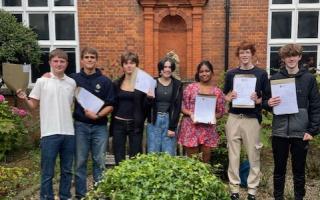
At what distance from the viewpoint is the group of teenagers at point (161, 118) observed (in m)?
5.01

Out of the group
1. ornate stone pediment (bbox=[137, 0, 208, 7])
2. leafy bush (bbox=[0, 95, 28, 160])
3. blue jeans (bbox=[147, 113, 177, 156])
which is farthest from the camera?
ornate stone pediment (bbox=[137, 0, 208, 7])

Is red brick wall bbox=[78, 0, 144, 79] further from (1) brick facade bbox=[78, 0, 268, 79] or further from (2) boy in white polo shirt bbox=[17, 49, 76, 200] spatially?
(2) boy in white polo shirt bbox=[17, 49, 76, 200]

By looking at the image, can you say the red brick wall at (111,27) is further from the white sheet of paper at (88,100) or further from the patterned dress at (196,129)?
the white sheet of paper at (88,100)

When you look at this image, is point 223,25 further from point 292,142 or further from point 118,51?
point 292,142

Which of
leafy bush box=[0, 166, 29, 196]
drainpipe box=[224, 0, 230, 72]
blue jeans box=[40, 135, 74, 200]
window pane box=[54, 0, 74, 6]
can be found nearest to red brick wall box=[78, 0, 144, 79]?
window pane box=[54, 0, 74, 6]

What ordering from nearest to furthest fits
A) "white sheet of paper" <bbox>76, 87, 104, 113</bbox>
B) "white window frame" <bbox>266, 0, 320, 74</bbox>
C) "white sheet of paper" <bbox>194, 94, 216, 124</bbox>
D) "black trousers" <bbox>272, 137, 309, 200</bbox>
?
"black trousers" <bbox>272, 137, 309, 200</bbox>
"white sheet of paper" <bbox>76, 87, 104, 113</bbox>
"white sheet of paper" <bbox>194, 94, 216, 124</bbox>
"white window frame" <bbox>266, 0, 320, 74</bbox>

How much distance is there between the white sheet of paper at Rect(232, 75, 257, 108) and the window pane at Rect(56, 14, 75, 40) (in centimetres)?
651

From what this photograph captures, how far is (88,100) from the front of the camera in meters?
5.17

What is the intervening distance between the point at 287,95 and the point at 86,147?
7.96 feet

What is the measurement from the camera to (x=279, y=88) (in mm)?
4992

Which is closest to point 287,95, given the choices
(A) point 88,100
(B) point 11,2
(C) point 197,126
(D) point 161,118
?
(C) point 197,126

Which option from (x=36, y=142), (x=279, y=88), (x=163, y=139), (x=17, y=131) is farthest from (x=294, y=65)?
(x=36, y=142)

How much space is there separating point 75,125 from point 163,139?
112 centimetres

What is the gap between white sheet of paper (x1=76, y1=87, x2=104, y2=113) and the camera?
517 centimetres
